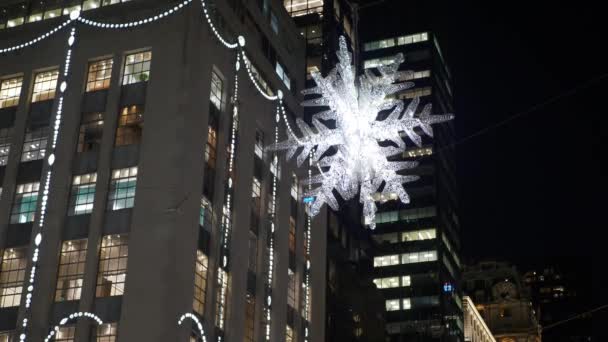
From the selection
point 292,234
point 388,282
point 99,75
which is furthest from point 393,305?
point 99,75

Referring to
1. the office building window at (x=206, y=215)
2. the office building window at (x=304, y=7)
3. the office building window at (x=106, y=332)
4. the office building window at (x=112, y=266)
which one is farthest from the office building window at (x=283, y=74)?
the office building window at (x=304, y=7)

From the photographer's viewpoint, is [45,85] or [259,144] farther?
[259,144]

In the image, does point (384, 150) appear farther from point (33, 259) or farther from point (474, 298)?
point (474, 298)

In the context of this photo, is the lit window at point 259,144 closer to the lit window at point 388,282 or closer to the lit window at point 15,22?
the lit window at point 15,22

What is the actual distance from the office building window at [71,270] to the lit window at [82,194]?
5.48 feet

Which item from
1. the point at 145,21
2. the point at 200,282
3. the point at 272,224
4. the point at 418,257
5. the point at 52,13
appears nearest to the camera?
the point at 200,282

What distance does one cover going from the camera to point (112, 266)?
38500 millimetres

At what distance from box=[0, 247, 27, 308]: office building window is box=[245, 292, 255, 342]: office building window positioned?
11517mm

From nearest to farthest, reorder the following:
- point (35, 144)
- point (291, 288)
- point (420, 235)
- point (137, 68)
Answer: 1. point (137, 68)
2. point (35, 144)
3. point (291, 288)
4. point (420, 235)

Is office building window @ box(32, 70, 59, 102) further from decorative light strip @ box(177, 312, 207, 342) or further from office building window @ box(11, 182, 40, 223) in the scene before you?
decorative light strip @ box(177, 312, 207, 342)

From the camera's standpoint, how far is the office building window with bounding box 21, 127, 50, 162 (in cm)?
4350

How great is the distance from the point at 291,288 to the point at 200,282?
38.0ft

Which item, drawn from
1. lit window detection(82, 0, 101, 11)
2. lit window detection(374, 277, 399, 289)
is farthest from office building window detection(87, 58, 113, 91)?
lit window detection(374, 277, 399, 289)

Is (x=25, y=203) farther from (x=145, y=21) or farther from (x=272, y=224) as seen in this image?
(x=272, y=224)
